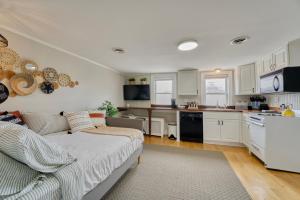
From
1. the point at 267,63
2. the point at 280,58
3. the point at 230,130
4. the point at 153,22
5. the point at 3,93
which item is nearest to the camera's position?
the point at 153,22

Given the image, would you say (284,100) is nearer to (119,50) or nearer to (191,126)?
(191,126)

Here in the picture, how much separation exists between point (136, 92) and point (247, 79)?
334cm

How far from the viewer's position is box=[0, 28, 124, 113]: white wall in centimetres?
206

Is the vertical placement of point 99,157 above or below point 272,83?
below

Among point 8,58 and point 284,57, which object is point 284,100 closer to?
point 284,57

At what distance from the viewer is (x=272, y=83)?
8.54 feet

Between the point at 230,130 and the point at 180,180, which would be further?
the point at 230,130

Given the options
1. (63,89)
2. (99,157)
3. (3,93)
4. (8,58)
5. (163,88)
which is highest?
(8,58)

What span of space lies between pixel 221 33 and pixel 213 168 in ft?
7.14

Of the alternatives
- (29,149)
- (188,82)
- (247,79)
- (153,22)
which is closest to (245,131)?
(247,79)

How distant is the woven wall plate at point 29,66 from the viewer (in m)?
2.09

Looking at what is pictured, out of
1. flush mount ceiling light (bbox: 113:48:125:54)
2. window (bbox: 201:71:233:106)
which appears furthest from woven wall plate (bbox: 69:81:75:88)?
window (bbox: 201:71:233:106)

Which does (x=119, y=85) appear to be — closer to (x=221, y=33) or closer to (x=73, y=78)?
(x=73, y=78)

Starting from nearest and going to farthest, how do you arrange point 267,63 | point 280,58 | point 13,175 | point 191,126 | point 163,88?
1. point 13,175
2. point 280,58
3. point 267,63
4. point 191,126
5. point 163,88
